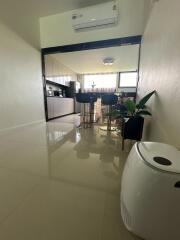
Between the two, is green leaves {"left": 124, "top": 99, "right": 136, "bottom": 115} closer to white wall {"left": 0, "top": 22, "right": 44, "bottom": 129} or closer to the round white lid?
the round white lid

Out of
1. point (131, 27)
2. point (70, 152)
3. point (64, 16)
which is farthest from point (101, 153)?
point (64, 16)

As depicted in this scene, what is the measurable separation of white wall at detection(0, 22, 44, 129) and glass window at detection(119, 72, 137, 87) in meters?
4.98

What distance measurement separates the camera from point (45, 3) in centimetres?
293

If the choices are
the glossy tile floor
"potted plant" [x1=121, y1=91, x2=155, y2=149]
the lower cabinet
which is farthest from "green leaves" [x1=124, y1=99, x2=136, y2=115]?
the lower cabinet

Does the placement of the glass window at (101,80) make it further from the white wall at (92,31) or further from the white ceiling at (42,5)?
the white ceiling at (42,5)

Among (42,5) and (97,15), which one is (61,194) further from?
(42,5)

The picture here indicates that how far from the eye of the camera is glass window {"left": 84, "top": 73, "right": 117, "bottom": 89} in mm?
7582

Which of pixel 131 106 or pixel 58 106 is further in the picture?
pixel 58 106

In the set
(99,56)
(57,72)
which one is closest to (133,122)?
(99,56)

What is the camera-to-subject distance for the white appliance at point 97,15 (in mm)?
A: 2819

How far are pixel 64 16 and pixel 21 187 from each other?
4069 millimetres

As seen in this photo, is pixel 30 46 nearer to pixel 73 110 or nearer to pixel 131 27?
pixel 131 27

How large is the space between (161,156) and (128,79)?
7361 mm

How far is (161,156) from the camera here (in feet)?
2.19
